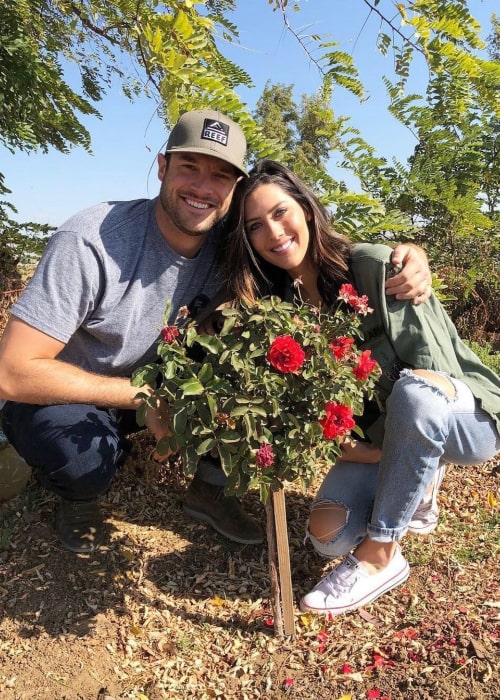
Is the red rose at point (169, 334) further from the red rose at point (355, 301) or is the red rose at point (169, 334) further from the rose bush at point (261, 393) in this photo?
the red rose at point (355, 301)

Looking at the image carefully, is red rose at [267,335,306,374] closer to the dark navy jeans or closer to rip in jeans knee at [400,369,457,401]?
rip in jeans knee at [400,369,457,401]

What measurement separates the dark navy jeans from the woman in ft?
2.81

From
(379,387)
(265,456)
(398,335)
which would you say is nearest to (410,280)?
(398,335)

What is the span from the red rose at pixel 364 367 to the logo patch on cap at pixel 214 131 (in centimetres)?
105

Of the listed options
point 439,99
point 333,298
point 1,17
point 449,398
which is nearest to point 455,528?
point 449,398

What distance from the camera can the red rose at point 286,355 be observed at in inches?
69.1

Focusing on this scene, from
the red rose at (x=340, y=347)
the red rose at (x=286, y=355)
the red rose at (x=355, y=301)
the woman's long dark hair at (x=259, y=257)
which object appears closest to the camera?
the red rose at (x=286, y=355)

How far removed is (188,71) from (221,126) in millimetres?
325

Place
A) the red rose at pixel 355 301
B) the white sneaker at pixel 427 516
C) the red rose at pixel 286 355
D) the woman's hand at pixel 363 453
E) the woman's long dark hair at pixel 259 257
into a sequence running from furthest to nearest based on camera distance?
the white sneaker at pixel 427 516
the woman's hand at pixel 363 453
the woman's long dark hair at pixel 259 257
the red rose at pixel 355 301
the red rose at pixel 286 355

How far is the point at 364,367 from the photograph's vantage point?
1904 millimetres

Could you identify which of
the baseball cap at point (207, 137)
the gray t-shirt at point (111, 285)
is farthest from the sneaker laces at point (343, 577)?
the baseball cap at point (207, 137)

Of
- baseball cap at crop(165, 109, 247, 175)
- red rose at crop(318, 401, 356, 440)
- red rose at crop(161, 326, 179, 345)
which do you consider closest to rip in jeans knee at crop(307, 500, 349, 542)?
red rose at crop(318, 401, 356, 440)

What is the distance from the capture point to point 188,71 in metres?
2.42

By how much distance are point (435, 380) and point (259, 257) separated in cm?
88
